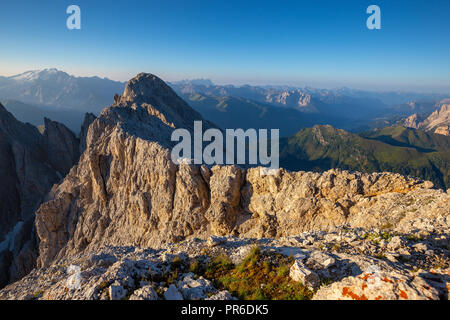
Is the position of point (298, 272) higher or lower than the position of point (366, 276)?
lower

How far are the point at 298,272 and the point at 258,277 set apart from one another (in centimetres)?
183

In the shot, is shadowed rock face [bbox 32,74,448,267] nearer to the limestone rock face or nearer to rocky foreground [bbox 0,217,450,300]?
rocky foreground [bbox 0,217,450,300]

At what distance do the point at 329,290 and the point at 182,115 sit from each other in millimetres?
69202

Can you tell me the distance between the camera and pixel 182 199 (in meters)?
30.9

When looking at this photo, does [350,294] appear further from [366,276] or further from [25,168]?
[25,168]

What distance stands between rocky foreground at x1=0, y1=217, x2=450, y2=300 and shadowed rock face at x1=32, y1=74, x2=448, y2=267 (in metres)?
4.67

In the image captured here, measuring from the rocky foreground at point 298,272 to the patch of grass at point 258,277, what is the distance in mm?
37

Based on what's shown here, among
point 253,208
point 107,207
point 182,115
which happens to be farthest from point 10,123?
point 253,208

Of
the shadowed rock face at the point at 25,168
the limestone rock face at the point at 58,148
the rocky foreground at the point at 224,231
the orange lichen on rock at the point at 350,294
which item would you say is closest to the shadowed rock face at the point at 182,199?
the rocky foreground at the point at 224,231

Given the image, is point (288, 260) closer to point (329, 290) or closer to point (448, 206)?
point (329, 290)

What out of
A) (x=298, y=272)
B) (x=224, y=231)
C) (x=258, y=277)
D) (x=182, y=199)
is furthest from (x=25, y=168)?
(x=298, y=272)

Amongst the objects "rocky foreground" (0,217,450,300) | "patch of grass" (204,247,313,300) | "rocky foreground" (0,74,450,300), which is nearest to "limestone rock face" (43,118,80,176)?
"rocky foreground" (0,74,450,300)

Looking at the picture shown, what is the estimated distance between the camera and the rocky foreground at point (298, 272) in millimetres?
7676

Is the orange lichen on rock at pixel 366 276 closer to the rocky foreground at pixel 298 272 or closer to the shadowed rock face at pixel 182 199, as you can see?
the rocky foreground at pixel 298 272
